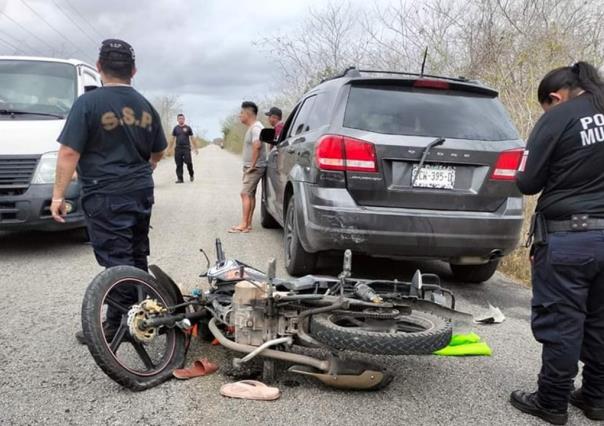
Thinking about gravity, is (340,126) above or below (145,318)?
above

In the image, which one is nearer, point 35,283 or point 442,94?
point 442,94

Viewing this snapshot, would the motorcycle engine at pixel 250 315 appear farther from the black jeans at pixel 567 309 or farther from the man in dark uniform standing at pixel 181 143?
the man in dark uniform standing at pixel 181 143

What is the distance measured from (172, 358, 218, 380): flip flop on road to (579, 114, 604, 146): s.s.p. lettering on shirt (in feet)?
7.59

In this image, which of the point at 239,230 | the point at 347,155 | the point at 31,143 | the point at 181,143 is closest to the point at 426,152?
the point at 347,155

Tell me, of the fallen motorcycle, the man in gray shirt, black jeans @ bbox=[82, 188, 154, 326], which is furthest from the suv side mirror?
the fallen motorcycle

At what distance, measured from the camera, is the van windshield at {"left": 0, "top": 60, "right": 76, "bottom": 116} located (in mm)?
6254

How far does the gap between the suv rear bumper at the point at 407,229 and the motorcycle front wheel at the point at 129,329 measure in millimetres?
1391

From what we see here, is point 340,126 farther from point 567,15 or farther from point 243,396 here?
point 567,15

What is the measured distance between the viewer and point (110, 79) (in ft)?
10.5

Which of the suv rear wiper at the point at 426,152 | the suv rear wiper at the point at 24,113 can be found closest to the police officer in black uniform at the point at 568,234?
the suv rear wiper at the point at 426,152

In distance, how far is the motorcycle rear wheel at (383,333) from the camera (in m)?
2.55

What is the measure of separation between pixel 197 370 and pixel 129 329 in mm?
464

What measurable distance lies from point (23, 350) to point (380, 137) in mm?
2848

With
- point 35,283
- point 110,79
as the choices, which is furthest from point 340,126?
point 35,283
